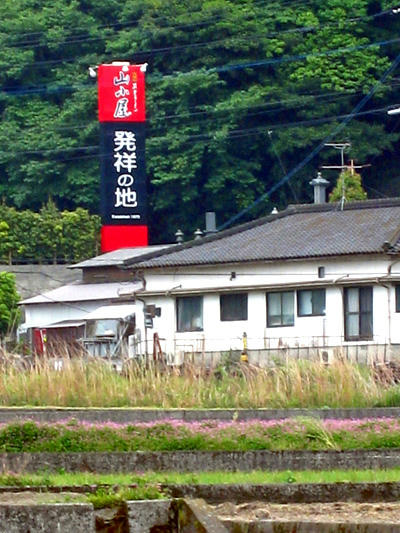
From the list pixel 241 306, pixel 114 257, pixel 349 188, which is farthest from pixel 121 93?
pixel 241 306

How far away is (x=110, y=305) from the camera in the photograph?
4291 cm

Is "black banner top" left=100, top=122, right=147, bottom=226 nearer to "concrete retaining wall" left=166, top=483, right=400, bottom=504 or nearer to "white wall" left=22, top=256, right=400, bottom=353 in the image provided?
"white wall" left=22, top=256, right=400, bottom=353

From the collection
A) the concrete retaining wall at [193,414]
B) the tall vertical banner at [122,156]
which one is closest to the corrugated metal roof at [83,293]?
the tall vertical banner at [122,156]

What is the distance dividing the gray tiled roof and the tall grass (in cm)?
1039

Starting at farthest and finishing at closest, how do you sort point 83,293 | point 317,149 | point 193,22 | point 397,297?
point 193,22, point 317,149, point 83,293, point 397,297

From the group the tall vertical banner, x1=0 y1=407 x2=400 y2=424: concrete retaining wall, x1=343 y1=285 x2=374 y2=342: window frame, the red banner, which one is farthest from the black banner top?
x1=0 y1=407 x2=400 y2=424: concrete retaining wall

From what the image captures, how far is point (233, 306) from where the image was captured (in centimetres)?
3547

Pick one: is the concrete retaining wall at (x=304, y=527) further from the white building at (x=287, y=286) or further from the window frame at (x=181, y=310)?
the window frame at (x=181, y=310)

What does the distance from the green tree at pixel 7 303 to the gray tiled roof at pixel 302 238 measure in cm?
853

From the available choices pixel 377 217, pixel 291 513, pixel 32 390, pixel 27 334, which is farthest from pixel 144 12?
pixel 291 513

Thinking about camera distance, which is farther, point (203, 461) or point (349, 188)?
point (349, 188)

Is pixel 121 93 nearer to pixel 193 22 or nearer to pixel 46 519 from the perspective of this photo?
pixel 193 22

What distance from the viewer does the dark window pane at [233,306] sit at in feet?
116

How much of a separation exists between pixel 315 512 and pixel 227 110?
54586 millimetres
